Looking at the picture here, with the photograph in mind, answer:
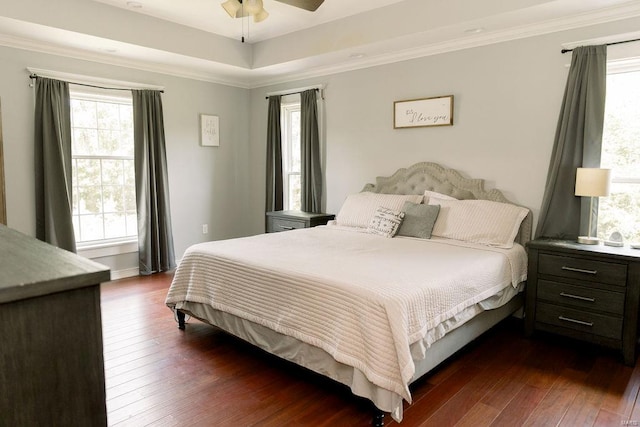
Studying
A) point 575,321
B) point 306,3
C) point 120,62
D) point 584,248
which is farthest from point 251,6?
point 575,321

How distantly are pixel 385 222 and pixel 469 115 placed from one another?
125cm

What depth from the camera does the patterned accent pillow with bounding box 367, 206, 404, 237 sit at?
145 inches

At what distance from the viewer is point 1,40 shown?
149 inches

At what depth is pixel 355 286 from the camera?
2.18 metres

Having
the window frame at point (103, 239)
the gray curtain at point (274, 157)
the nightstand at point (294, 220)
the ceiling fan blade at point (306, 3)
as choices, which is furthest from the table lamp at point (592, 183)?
the window frame at point (103, 239)

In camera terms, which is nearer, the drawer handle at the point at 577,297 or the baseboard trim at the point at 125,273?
the drawer handle at the point at 577,297

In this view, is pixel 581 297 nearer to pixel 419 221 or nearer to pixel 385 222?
pixel 419 221

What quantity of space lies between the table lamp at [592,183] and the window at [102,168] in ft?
14.5

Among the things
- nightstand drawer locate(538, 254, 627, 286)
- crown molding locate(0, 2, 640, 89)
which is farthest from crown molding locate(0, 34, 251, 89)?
nightstand drawer locate(538, 254, 627, 286)

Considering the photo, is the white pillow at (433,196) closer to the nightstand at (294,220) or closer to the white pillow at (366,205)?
the white pillow at (366,205)

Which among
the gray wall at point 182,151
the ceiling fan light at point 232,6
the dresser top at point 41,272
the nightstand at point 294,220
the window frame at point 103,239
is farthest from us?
the nightstand at point 294,220

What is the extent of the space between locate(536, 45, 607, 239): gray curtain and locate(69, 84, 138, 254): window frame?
13.7 ft

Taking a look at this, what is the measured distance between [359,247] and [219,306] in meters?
1.10

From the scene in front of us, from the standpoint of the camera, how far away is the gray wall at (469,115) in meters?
3.45
